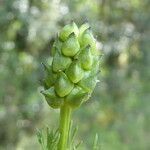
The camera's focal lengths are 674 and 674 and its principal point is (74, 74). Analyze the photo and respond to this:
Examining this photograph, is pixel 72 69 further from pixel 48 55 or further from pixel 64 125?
pixel 48 55

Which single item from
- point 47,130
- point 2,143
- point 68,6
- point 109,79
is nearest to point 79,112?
point 109,79

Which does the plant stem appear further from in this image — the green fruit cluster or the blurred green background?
the blurred green background

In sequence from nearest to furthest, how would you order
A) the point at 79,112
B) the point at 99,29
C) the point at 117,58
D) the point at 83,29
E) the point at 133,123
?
the point at 83,29, the point at 99,29, the point at 117,58, the point at 79,112, the point at 133,123

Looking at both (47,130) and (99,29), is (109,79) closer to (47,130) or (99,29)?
(99,29)

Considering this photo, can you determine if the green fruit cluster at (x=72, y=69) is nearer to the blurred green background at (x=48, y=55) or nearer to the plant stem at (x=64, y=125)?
the plant stem at (x=64, y=125)

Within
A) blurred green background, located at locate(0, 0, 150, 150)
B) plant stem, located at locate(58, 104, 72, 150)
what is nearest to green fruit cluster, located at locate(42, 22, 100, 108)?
plant stem, located at locate(58, 104, 72, 150)

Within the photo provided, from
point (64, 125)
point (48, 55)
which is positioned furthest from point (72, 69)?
point (48, 55)

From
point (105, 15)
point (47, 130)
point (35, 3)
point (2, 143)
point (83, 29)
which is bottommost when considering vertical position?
point (47, 130)
